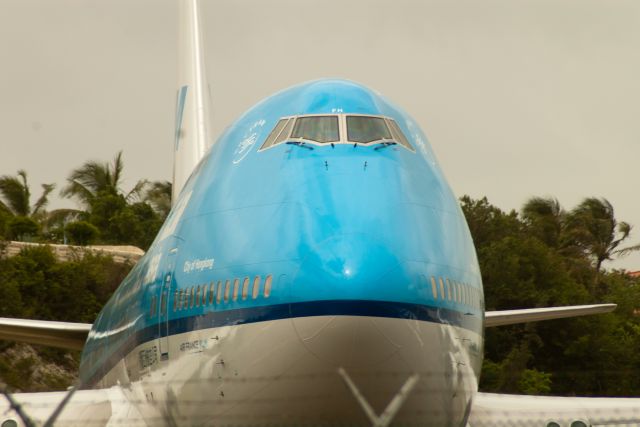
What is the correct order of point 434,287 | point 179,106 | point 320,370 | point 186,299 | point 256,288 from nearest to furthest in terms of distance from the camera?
point 320,370 → point 256,288 → point 434,287 → point 186,299 → point 179,106

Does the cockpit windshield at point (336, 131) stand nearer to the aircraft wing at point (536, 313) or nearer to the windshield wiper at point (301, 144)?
the windshield wiper at point (301, 144)

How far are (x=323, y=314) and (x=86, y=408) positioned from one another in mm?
5688

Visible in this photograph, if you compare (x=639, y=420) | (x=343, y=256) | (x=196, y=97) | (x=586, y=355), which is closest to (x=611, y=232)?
(x=586, y=355)

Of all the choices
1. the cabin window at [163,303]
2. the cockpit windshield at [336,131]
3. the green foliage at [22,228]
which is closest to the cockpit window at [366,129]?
the cockpit windshield at [336,131]

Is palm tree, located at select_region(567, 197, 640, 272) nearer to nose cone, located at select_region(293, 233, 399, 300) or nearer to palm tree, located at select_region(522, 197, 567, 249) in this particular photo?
palm tree, located at select_region(522, 197, 567, 249)

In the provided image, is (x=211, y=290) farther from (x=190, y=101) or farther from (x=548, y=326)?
(x=548, y=326)

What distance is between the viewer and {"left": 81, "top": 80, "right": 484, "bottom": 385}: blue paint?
11664mm

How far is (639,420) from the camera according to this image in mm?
15273

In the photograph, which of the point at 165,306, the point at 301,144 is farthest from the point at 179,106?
the point at 301,144

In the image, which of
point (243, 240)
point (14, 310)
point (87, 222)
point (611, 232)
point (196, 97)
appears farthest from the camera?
point (87, 222)

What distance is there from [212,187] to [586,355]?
24.6 metres

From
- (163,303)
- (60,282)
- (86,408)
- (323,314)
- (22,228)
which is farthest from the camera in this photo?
(22,228)

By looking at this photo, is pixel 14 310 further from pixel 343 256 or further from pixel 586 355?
pixel 343 256

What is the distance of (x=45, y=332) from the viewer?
71.8 ft
